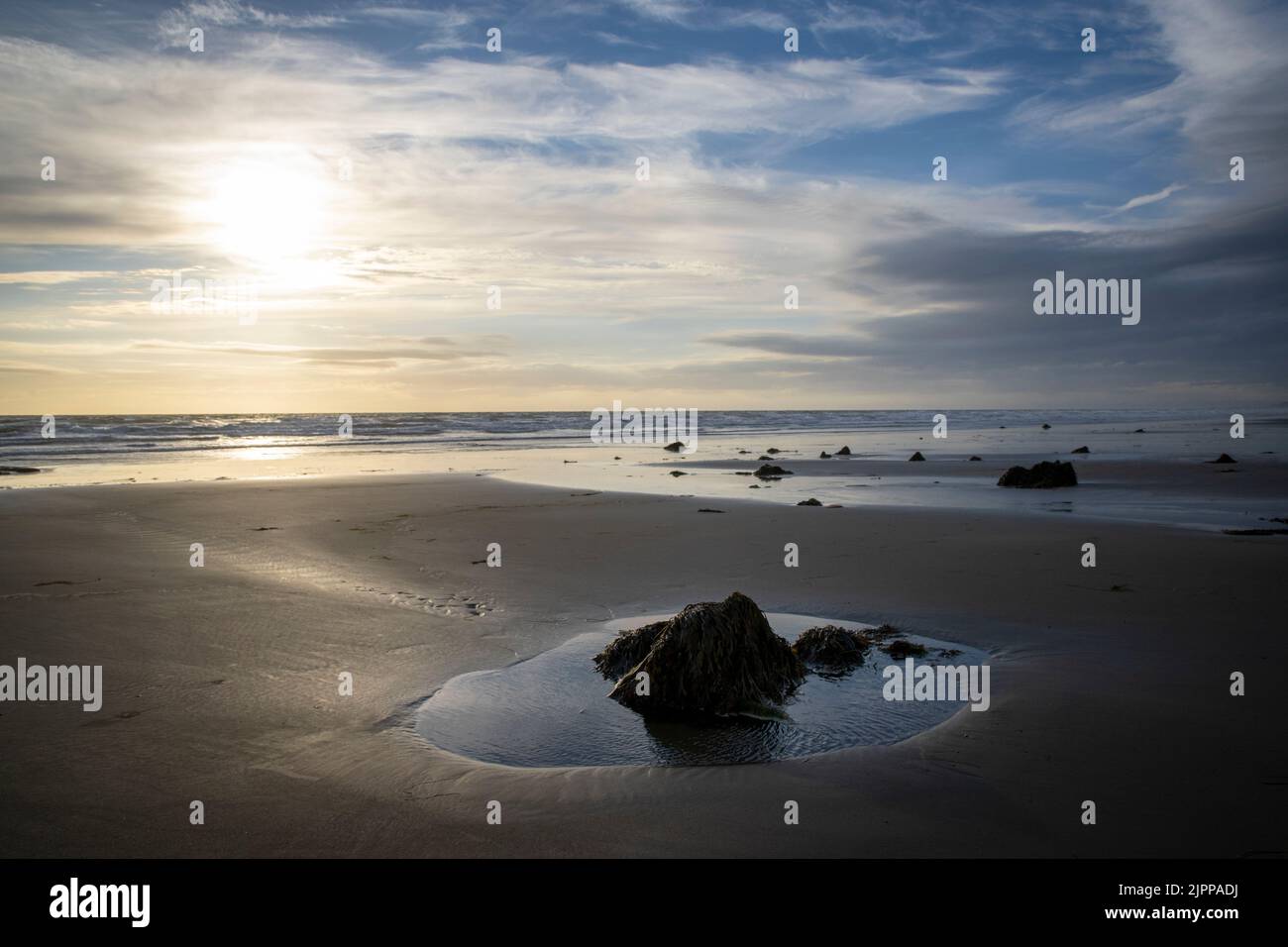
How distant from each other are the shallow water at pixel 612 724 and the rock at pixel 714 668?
0.13 meters

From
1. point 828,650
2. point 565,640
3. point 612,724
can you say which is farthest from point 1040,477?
point 612,724

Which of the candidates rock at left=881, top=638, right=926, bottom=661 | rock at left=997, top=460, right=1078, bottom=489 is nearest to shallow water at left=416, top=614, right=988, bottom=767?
rock at left=881, top=638, right=926, bottom=661

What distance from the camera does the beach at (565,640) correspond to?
3.40 metres

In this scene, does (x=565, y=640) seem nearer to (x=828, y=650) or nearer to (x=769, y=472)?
(x=828, y=650)

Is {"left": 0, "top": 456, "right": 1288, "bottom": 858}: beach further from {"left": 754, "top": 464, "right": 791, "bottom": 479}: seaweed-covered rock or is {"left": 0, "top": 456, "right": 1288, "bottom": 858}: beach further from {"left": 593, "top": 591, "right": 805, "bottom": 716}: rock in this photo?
{"left": 754, "top": 464, "right": 791, "bottom": 479}: seaweed-covered rock

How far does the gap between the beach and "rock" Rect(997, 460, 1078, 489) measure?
19.7 ft

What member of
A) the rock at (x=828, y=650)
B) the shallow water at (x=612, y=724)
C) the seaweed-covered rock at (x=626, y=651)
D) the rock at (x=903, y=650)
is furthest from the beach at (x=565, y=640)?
the rock at (x=828, y=650)

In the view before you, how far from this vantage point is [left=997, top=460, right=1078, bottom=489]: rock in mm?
17234

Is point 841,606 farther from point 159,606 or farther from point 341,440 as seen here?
point 341,440

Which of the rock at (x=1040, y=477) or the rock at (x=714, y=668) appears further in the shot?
the rock at (x=1040, y=477)

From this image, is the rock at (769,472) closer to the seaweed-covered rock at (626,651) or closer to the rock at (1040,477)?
the rock at (1040,477)

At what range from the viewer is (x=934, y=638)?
20.7 ft

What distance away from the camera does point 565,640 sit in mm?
6426
